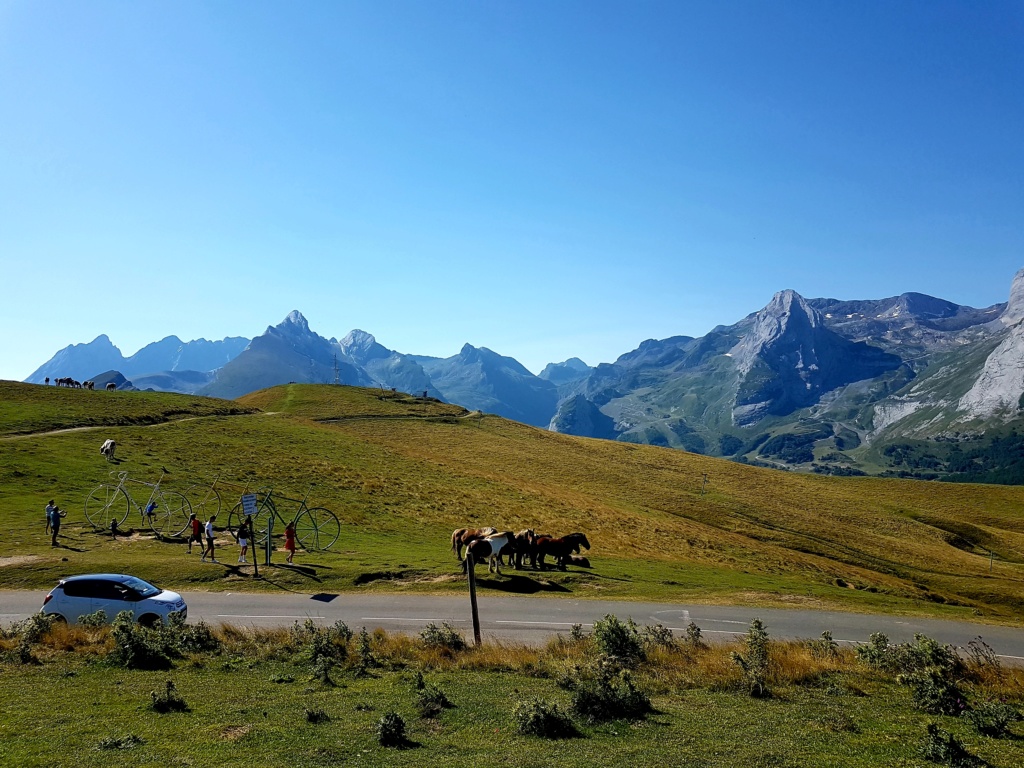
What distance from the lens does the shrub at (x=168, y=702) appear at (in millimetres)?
13992

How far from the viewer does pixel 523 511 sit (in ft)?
185

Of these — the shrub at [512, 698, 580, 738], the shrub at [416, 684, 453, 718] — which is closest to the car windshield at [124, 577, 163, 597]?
the shrub at [416, 684, 453, 718]

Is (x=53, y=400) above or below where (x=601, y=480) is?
above

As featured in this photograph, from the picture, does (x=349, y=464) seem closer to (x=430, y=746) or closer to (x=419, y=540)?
(x=419, y=540)

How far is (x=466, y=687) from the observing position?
54.0 ft

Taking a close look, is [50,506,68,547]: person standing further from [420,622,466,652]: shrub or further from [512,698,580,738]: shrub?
[512,698,580,738]: shrub

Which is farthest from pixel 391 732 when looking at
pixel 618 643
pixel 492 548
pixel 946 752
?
pixel 492 548

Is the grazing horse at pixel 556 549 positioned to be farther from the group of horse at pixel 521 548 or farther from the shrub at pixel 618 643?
the shrub at pixel 618 643

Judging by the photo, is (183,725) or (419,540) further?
(419,540)

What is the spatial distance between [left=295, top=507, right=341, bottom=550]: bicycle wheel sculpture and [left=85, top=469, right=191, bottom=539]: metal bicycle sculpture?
8.16 meters

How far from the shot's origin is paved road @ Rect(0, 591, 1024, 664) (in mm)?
25094

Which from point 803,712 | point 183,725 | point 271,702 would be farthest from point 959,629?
point 183,725

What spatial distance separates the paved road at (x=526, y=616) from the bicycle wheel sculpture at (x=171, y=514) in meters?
Result: 14.3

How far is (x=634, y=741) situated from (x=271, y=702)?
9.04m
